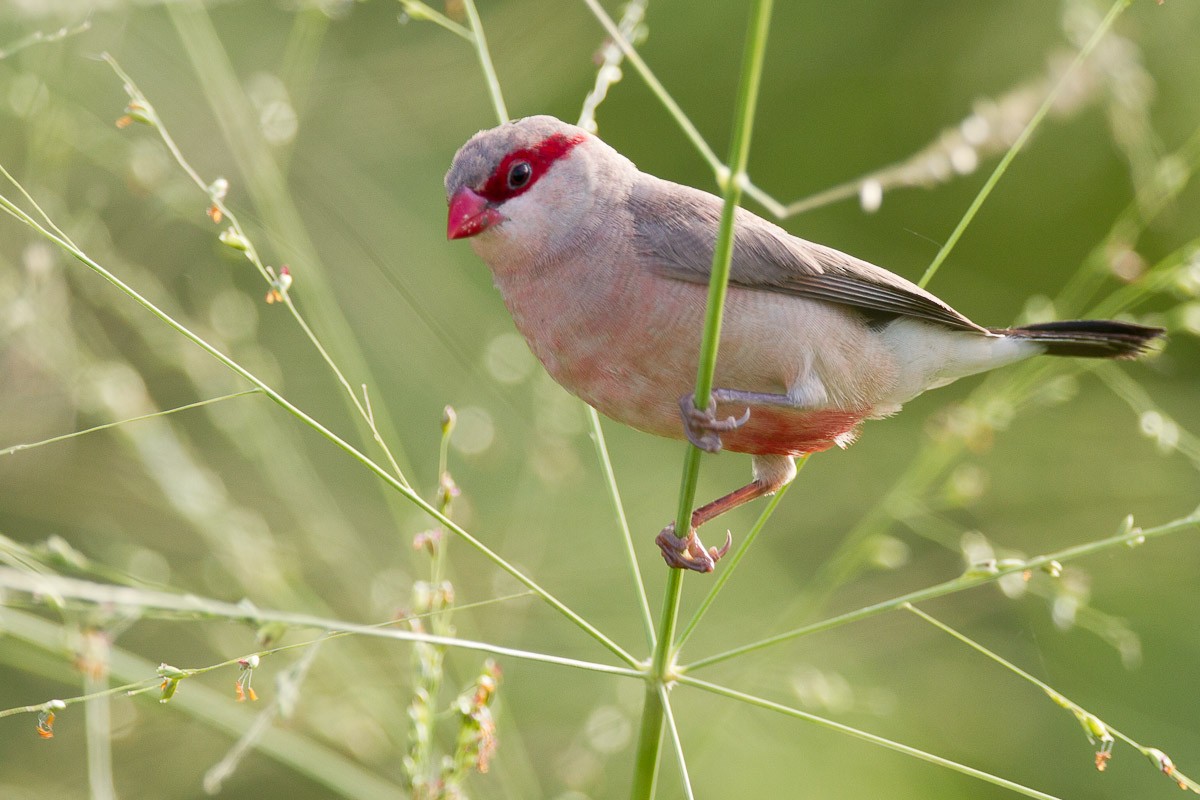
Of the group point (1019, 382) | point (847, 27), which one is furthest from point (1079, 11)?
point (847, 27)

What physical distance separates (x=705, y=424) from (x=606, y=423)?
2613 millimetres

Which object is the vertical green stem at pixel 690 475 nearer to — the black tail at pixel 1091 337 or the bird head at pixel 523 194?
the bird head at pixel 523 194

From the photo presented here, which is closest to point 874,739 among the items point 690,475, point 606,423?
point 690,475

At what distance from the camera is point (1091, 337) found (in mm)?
2721

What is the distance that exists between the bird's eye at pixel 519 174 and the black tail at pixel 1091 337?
1198 millimetres

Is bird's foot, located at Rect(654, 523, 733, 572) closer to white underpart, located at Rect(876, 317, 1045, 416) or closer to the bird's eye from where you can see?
white underpart, located at Rect(876, 317, 1045, 416)

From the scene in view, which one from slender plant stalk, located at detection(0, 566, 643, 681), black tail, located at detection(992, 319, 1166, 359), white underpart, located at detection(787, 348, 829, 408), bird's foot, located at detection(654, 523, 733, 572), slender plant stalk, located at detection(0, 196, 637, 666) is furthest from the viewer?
black tail, located at detection(992, 319, 1166, 359)

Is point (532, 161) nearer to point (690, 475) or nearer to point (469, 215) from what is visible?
point (469, 215)

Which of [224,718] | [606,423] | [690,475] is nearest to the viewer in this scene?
[690,475]

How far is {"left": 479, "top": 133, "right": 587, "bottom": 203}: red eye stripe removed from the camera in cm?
250

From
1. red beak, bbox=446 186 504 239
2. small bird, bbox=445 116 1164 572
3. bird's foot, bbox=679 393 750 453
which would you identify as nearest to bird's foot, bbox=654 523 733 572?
small bird, bbox=445 116 1164 572

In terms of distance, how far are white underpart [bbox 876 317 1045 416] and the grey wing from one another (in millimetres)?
63

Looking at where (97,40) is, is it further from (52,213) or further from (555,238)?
(555,238)

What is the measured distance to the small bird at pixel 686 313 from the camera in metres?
2.34
